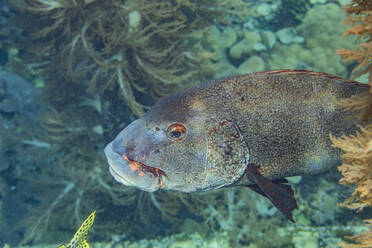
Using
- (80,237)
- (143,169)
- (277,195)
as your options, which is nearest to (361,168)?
(277,195)

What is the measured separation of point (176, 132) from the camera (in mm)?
1968

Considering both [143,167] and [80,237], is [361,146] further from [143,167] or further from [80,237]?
[80,237]

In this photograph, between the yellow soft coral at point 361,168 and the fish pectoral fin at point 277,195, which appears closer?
the yellow soft coral at point 361,168

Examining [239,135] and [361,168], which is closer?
[361,168]

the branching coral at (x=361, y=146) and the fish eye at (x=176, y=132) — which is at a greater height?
the branching coral at (x=361, y=146)

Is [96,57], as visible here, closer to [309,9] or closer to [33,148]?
[33,148]

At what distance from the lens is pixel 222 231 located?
13.6 ft

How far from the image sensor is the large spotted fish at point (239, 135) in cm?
191

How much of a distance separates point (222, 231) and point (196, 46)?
351 centimetres

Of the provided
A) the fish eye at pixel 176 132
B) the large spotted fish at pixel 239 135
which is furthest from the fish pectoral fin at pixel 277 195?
the fish eye at pixel 176 132

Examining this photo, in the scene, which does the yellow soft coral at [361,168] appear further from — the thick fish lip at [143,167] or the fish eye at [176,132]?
the thick fish lip at [143,167]

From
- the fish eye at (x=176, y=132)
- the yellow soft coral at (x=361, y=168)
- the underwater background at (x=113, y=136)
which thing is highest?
the yellow soft coral at (x=361, y=168)

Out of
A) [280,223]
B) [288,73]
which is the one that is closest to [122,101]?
[288,73]

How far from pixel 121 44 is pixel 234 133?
300 cm
